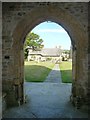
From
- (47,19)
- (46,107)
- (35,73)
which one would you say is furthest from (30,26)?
(35,73)

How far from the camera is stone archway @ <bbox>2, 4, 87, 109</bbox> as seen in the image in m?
8.28

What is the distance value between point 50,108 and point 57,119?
47.5 inches

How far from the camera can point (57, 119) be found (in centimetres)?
711

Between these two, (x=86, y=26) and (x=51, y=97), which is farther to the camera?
(x=51, y=97)

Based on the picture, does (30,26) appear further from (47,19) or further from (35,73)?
(35,73)

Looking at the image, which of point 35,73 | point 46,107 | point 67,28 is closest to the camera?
point 46,107

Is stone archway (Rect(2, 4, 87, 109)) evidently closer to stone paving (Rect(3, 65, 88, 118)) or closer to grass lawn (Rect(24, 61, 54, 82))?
stone paving (Rect(3, 65, 88, 118))

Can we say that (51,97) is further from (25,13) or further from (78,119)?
(25,13)

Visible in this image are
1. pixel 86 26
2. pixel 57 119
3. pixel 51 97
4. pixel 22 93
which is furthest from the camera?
pixel 51 97

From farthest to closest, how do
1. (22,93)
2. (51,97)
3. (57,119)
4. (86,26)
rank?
(51,97) → (22,93) → (86,26) → (57,119)

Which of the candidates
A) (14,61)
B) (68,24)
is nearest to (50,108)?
(14,61)

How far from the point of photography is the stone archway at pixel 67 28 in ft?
27.2

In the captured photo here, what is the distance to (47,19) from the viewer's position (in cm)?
876

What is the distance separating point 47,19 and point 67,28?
2.54 feet
